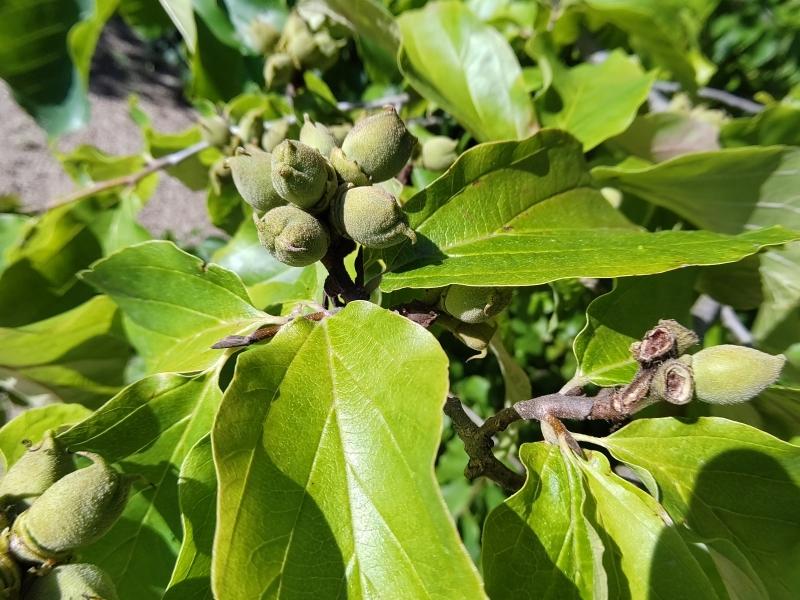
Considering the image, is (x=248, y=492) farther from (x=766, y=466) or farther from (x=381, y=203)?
(x=766, y=466)

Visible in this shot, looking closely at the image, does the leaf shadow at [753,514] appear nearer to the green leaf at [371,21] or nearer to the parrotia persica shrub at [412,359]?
the parrotia persica shrub at [412,359]

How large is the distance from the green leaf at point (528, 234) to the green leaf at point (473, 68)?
0.35m

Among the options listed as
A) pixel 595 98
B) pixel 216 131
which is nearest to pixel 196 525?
pixel 216 131

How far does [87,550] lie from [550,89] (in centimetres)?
137

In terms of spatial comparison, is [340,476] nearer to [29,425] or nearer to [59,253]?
[29,425]

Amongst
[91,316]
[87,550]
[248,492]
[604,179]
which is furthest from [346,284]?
[91,316]

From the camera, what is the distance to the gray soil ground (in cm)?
586

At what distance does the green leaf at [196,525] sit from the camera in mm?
839

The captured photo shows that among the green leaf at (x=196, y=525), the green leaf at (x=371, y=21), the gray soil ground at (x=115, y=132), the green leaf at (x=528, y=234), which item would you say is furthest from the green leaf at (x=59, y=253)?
the gray soil ground at (x=115, y=132)

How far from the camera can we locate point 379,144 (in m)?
0.86

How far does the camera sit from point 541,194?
1.12 m

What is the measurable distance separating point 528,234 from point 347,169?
1.12 ft

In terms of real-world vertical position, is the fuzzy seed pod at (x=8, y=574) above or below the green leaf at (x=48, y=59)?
below

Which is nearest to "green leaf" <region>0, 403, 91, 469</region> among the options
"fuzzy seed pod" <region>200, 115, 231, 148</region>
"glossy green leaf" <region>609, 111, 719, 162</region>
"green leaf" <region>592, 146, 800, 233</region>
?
"fuzzy seed pod" <region>200, 115, 231, 148</region>
